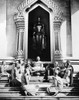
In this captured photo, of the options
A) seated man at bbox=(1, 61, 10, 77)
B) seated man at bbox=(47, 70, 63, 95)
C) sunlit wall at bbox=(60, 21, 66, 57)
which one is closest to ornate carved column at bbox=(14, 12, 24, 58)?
seated man at bbox=(1, 61, 10, 77)

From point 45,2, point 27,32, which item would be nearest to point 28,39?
point 27,32

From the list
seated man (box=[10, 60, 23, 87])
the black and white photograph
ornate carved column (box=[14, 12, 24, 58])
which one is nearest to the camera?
seated man (box=[10, 60, 23, 87])

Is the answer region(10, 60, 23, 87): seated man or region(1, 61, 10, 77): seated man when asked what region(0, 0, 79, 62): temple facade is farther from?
region(10, 60, 23, 87): seated man

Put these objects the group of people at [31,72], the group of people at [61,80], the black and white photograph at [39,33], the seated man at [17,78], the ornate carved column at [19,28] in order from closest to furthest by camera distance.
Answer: the group of people at [61,80] → the group of people at [31,72] → the seated man at [17,78] → the black and white photograph at [39,33] → the ornate carved column at [19,28]

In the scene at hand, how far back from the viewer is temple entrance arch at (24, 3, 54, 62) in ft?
49.0

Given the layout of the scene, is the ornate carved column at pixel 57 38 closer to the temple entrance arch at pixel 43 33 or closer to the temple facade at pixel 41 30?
the temple facade at pixel 41 30

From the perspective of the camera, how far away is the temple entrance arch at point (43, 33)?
14.9 m

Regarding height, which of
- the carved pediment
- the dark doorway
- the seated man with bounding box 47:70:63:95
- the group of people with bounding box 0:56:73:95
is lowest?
the seated man with bounding box 47:70:63:95

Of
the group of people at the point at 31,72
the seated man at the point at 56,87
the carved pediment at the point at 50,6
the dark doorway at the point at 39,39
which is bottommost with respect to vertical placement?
the seated man at the point at 56,87

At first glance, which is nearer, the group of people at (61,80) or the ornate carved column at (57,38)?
the group of people at (61,80)

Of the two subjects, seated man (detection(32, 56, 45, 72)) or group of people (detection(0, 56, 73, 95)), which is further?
seated man (detection(32, 56, 45, 72))

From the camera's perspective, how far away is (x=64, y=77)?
38.9 feet

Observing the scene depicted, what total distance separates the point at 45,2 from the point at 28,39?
269 cm

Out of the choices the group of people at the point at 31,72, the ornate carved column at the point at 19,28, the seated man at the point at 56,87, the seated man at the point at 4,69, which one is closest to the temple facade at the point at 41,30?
the ornate carved column at the point at 19,28
